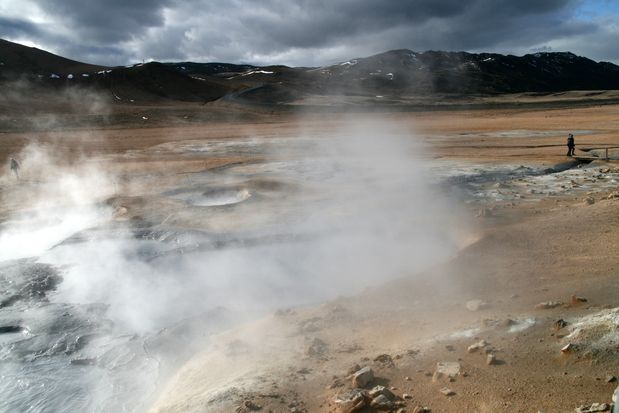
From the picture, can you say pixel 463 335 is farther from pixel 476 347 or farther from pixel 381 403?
pixel 381 403

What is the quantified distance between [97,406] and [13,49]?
6596 cm

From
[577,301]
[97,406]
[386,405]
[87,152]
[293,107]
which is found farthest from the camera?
[293,107]

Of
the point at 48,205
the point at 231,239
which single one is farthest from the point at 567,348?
the point at 48,205

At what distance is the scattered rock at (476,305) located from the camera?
5691 millimetres

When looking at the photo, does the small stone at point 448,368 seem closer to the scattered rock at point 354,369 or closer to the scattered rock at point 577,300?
the scattered rock at point 354,369

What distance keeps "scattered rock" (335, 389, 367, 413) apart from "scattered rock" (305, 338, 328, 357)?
3.18 ft

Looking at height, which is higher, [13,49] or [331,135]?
[13,49]

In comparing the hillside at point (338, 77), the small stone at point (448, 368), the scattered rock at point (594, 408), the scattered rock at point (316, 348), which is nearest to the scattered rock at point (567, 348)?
the scattered rock at point (594, 408)

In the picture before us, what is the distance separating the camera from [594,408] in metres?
3.54

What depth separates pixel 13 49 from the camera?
193 feet

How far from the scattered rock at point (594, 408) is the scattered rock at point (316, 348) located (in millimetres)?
2333

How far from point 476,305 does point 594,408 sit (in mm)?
2217

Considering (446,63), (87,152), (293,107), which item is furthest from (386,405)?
(446,63)

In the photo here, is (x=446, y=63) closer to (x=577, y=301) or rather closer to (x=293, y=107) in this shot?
(x=293, y=107)
